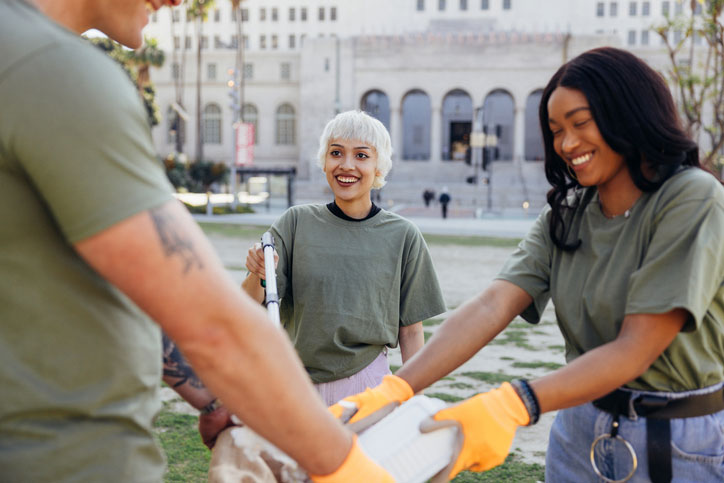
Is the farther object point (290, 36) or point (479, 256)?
point (290, 36)

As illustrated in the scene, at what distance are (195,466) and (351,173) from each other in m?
2.35

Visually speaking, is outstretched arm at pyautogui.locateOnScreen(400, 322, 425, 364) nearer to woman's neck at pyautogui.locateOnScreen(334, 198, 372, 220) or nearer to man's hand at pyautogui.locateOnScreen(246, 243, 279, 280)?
woman's neck at pyautogui.locateOnScreen(334, 198, 372, 220)

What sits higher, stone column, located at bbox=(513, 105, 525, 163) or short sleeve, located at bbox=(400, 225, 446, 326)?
stone column, located at bbox=(513, 105, 525, 163)

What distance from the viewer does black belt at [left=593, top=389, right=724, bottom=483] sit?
6.99 ft

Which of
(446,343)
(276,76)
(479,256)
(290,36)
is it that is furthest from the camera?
(290,36)

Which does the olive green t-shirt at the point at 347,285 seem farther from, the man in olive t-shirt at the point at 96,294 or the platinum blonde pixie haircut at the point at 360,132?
the man in olive t-shirt at the point at 96,294

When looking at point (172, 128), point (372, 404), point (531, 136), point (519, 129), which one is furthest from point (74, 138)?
point (531, 136)

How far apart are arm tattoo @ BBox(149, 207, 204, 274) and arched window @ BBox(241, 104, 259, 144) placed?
70.5 meters

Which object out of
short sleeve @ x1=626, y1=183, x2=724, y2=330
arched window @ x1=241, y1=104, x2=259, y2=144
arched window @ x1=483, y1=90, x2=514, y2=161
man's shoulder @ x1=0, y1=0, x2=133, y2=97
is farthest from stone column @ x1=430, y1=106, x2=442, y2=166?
man's shoulder @ x1=0, y1=0, x2=133, y2=97

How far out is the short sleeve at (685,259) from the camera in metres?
1.92

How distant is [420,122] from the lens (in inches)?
3091

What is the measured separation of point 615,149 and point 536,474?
3.15 m

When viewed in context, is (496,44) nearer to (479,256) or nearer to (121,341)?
(479,256)

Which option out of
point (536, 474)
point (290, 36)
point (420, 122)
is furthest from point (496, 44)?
point (536, 474)
